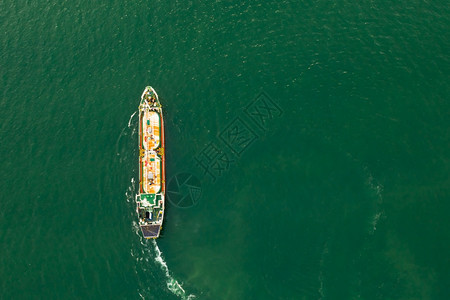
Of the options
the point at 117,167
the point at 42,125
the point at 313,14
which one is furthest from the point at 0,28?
the point at 313,14

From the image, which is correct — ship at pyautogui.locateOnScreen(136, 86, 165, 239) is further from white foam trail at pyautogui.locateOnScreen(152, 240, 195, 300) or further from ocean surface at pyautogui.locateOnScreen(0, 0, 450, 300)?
white foam trail at pyautogui.locateOnScreen(152, 240, 195, 300)

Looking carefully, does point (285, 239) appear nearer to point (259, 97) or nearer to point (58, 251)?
point (259, 97)

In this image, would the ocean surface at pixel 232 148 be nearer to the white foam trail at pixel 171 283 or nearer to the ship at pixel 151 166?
the white foam trail at pixel 171 283

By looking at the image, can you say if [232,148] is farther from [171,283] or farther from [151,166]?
[171,283]

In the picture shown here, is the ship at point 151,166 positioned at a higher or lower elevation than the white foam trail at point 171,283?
higher

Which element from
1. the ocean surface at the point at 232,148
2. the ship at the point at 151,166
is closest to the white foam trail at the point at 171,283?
the ocean surface at the point at 232,148

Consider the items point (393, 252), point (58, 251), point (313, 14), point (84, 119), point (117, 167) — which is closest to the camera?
point (393, 252)

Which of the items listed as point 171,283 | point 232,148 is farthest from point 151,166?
point 171,283
